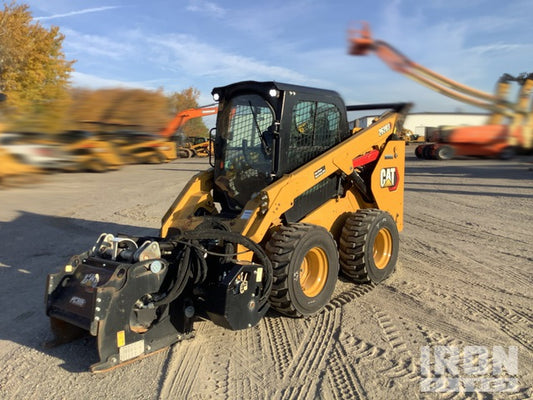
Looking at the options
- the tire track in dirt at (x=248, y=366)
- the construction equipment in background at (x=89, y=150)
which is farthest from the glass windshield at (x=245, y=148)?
the construction equipment in background at (x=89, y=150)

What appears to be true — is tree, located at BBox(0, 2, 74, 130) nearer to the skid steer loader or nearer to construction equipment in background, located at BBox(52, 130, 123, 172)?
construction equipment in background, located at BBox(52, 130, 123, 172)

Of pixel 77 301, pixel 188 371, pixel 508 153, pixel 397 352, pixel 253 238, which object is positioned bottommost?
pixel 188 371

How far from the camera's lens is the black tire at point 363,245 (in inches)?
231

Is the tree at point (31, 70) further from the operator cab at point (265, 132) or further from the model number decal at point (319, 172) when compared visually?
the model number decal at point (319, 172)

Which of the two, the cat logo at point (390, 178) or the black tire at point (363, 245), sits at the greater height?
the cat logo at point (390, 178)

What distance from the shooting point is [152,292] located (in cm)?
430

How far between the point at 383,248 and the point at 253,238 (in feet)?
8.37

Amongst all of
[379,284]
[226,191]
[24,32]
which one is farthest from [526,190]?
[24,32]

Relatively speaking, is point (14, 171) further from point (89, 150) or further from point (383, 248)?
point (383, 248)

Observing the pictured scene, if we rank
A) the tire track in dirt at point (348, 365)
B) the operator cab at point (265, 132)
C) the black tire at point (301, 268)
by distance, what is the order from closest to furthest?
the tire track in dirt at point (348, 365), the black tire at point (301, 268), the operator cab at point (265, 132)

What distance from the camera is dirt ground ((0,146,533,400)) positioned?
3637mm

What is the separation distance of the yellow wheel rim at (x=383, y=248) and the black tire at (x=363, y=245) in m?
0.02

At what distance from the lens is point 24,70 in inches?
76.4

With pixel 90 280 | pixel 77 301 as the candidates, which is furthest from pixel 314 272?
pixel 77 301
